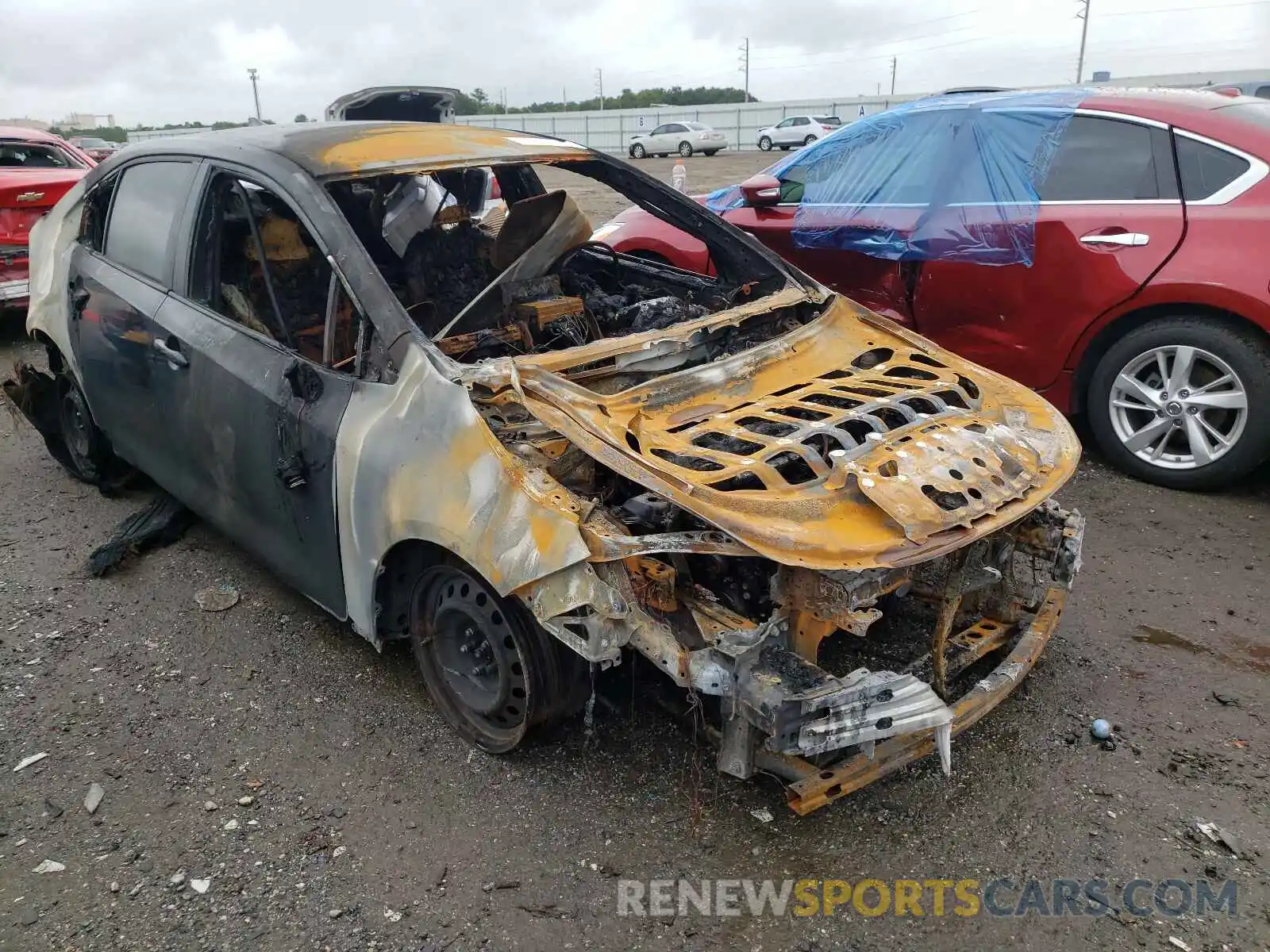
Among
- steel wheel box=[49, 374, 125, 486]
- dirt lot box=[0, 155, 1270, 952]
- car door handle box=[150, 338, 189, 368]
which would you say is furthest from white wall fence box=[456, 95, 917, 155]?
dirt lot box=[0, 155, 1270, 952]

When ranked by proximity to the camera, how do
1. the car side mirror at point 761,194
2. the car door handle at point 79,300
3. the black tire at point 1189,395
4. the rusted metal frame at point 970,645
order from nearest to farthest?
A: 1. the rusted metal frame at point 970,645
2. the car door handle at point 79,300
3. the black tire at point 1189,395
4. the car side mirror at point 761,194

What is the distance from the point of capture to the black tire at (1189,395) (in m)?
4.02

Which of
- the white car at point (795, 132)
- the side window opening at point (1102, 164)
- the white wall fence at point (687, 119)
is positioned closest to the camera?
the side window opening at point (1102, 164)

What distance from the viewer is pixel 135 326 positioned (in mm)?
3506

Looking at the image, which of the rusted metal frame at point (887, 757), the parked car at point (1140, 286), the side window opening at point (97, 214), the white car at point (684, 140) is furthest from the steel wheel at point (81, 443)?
the white car at point (684, 140)

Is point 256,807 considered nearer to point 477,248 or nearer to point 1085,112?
point 477,248

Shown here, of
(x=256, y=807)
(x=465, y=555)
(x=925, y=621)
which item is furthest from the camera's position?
(x=925, y=621)

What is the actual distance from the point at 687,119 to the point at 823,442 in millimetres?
45454

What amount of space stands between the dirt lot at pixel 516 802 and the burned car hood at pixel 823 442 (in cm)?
82

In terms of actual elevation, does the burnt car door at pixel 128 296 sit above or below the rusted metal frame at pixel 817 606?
above

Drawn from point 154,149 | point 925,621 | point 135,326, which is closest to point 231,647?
point 135,326

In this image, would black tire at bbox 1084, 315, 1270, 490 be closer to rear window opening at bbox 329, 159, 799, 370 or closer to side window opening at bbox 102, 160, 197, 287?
rear window opening at bbox 329, 159, 799, 370

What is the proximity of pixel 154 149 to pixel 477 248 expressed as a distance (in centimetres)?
135

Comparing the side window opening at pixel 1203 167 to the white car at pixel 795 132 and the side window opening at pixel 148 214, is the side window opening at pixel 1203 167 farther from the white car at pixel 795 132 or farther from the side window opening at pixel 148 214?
the white car at pixel 795 132
